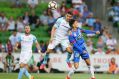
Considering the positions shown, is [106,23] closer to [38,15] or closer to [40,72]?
[38,15]

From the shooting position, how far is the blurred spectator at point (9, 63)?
3003 centimetres

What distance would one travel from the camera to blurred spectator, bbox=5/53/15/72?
98.5 feet

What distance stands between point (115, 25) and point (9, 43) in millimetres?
7925

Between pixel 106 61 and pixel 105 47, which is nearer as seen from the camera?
pixel 106 61

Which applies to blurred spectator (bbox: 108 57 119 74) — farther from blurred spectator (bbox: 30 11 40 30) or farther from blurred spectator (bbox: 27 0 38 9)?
blurred spectator (bbox: 27 0 38 9)

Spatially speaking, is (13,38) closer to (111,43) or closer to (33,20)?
(33,20)

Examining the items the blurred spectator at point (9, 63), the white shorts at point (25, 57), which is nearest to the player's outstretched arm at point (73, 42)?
the white shorts at point (25, 57)

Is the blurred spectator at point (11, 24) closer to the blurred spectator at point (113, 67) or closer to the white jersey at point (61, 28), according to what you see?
the blurred spectator at point (113, 67)

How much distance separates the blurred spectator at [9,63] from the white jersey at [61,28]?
26.4 ft

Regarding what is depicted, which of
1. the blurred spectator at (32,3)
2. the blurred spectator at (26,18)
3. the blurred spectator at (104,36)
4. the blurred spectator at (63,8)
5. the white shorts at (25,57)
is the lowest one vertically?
the blurred spectator at (104,36)

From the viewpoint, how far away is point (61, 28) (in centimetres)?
2234

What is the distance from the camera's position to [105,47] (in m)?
33.1

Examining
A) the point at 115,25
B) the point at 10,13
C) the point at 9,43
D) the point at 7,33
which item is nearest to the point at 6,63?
the point at 9,43

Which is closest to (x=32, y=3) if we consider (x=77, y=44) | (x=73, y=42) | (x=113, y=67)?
(x=113, y=67)
